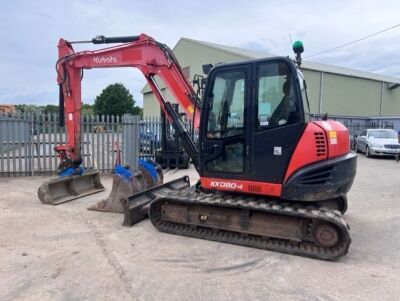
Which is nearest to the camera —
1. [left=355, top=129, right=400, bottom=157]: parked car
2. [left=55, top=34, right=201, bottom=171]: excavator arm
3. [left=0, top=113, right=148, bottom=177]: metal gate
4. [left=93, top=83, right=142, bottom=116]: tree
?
[left=55, top=34, right=201, bottom=171]: excavator arm

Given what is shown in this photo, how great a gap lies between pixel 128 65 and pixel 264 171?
374 centimetres

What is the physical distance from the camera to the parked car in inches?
664

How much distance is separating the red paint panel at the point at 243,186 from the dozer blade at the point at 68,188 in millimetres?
3704

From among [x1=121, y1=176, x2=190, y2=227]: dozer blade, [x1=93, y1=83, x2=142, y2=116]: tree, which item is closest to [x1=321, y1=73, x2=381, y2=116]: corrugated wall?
[x1=121, y1=176, x2=190, y2=227]: dozer blade

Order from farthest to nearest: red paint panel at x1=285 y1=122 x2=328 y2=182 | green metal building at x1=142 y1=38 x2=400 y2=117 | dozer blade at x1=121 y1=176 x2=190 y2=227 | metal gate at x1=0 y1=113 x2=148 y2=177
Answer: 1. green metal building at x1=142 y1=38 x2=400 y2=117
2. metal gate at x1=0 y1=113 x2=148 y2=177
3. dozer blade at x1=121 y1=176 x2=190 y2=227
4. red paint panel at x1=285 y1=122 x2=328 y2=182

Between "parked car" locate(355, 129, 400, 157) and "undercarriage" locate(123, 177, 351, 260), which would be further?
"parked car" locate(355, 129, 400, 157)

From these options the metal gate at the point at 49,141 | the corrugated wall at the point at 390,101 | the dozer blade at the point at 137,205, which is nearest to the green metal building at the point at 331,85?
the corrugated wall at the point at 390,101

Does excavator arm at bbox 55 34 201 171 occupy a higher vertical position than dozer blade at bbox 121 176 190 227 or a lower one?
higher

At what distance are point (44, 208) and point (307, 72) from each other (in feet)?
77.9

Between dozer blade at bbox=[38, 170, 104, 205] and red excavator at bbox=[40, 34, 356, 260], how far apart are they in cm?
245

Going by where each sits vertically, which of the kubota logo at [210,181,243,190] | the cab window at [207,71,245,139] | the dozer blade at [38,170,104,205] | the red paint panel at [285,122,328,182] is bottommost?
the dozer blade at [38,170,104,205]

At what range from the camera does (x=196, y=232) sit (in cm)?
535

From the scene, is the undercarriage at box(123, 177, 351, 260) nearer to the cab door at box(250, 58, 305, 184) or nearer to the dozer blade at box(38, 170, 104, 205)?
the cab door at box(250, 58, 305, 184)

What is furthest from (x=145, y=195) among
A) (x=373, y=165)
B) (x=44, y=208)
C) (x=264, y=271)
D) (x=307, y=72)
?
(x=307, y=72)
